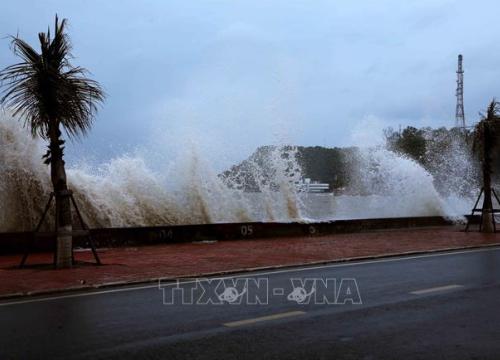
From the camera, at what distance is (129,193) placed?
23.1 meters

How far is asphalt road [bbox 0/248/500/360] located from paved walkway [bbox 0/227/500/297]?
1120 mm

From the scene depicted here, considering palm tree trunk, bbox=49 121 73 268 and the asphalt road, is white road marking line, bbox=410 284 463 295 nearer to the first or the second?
the asphalt road

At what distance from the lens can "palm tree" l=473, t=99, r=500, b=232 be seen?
69.9 ft

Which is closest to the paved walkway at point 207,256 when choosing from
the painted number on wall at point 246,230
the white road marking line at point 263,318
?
the painted number on wall at point 246,230

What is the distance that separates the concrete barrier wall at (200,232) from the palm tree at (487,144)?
12.2 feet

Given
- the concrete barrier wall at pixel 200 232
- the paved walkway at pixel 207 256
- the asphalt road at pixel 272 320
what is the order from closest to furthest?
the asphalt road at pixel 272 320 → the paved walkway at pixel 207 256 → the concrete barrier wall at pixel 200 232

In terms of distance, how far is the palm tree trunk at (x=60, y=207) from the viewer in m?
12.3

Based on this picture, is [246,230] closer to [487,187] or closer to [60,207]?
[60,207]

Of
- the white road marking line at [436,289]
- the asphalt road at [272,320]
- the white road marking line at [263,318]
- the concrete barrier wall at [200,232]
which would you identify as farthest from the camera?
the concrete barrier wall at [200,232]

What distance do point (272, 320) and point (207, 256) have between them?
720cm

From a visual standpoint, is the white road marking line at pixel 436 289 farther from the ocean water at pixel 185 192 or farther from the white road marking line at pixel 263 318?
the ocean water at pixel 185 192

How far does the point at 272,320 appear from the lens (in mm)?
7195

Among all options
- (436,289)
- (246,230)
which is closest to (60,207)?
(436,289)

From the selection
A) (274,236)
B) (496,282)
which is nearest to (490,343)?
(496,282)
